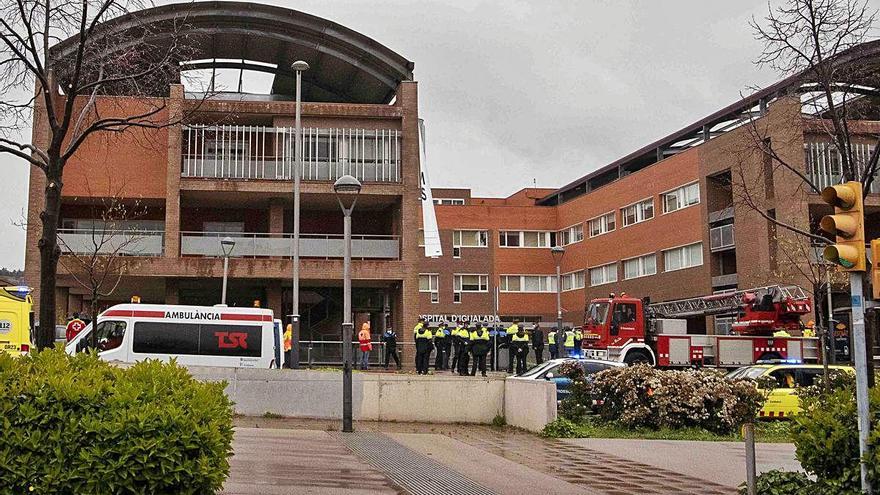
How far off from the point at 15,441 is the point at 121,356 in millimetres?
18582

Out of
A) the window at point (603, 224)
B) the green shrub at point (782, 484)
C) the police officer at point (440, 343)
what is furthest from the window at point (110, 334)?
the window at point (603, 224)

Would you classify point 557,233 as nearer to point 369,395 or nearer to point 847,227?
point 369,395

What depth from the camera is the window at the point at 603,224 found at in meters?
55.8

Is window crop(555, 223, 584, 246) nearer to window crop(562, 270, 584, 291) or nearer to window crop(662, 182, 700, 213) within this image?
window crop(562, 270, 584, 291)

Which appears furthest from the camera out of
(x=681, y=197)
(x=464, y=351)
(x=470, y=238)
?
(x=470, y=238)

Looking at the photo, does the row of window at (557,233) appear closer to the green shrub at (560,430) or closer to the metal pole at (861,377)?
the green shrub at (560,430)

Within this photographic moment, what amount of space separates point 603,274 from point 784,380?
3676 cm

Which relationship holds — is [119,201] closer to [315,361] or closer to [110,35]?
[315,361]

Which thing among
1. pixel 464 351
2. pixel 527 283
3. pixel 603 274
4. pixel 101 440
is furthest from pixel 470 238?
pixel 101 440

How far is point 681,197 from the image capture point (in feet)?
157

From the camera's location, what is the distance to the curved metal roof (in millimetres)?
37719

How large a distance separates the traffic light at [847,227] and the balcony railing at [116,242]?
3058 centimetres

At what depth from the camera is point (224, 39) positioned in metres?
38.9

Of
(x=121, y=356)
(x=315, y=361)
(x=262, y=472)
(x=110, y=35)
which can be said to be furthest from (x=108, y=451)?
(x=315, y=361)
